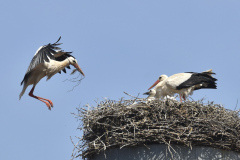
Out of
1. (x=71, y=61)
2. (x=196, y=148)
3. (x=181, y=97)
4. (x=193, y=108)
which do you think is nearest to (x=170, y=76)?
(x=181, y=97)

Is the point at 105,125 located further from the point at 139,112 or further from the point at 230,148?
the point at 230,148

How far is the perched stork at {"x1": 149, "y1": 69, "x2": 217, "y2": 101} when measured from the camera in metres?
9.68

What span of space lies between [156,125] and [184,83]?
2.94 m

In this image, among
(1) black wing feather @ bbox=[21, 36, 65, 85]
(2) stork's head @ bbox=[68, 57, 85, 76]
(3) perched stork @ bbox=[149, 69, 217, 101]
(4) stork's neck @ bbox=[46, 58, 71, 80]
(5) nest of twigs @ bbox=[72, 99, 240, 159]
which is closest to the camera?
(5) nest of twigs @ bbox=[72, 99, 240, 159]

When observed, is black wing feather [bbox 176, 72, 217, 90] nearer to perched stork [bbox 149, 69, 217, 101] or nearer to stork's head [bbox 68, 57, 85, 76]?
perched stork [bbox 149, 69, 217, 101]

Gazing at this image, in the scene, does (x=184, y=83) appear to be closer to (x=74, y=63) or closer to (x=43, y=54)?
(x=74, y=63)

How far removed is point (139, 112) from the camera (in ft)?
23.3

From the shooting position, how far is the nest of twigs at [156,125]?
6699 millimetres

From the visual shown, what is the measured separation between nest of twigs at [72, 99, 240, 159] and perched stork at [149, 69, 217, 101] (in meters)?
2.12

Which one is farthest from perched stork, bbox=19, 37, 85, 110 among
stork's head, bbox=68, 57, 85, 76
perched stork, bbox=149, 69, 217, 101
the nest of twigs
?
the nest of twigs

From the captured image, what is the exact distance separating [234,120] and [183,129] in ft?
2.57

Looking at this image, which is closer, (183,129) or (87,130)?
(183,129)

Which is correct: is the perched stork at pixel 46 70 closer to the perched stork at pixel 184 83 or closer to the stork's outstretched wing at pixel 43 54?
the stork's outstretched wing at pixel 43 54

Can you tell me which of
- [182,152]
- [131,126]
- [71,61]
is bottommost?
[182,152]
